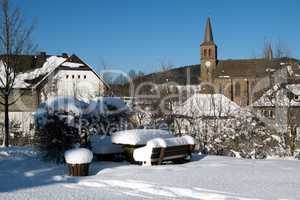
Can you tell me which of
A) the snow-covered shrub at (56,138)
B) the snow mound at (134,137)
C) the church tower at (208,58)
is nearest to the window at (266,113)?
the snow mound at (134,137)

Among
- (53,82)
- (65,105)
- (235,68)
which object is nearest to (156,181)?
(65,105)

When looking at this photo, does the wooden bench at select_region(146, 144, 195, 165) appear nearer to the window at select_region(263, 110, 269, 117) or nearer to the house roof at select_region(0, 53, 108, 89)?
the window at select_region(263, 110, 269, 117)

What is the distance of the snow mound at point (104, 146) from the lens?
13500 millimetres

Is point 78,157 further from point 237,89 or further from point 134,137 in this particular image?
point 237,89

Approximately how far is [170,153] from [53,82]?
27834mm

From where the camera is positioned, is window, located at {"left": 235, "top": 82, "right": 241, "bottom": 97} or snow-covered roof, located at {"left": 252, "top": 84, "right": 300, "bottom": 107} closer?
snow-covered roof, located at {"left": 252, "top": 84, "right": 300, "bottom": 107}

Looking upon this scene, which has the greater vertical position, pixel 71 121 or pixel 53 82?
pixel 53 82

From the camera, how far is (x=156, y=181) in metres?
9.83

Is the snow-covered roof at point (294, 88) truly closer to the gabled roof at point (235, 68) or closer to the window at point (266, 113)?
the window at point (266, 113)

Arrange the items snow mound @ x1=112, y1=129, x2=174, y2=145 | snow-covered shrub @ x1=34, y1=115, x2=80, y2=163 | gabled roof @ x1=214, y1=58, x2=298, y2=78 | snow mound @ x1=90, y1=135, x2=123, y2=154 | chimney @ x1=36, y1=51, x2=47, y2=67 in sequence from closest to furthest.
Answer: snow mound @ x1=112, y1=129, x2=174, y2=145
snow-covered shrub @ x1=34, y1=115, x2=80, y2=163
snow mound @ x1=90, y1=135, x2=123, y2=154
chimney @ x1=36, y1=51, x2=47, y2=67
gabled roof @ x1=214, y1=58, x2=298, y2=78

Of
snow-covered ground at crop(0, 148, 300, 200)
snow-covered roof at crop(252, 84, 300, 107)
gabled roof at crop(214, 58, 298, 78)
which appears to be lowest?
snow-covered ground at crop(0, 148, 300, 200)

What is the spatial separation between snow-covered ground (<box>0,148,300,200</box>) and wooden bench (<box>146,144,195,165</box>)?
1.22ft

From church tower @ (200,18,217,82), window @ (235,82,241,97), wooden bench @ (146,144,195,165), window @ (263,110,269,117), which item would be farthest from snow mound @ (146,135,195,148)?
church tower @ (200,18,217,82)

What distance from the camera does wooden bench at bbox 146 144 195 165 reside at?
41.1 ft
